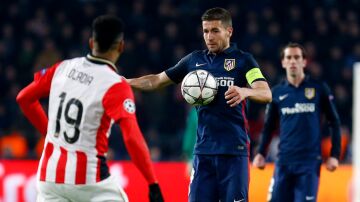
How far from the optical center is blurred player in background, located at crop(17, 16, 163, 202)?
4.93 meters

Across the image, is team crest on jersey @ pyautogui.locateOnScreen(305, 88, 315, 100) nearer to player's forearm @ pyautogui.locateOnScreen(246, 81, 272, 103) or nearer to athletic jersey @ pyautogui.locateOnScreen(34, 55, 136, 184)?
player's forearm @ pyautogui.locateOnScreen(246, 81, 272, 103)

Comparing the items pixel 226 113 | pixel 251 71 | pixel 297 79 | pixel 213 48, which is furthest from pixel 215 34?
pixel 297 79

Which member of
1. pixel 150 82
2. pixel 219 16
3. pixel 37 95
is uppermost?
pixel 219 16

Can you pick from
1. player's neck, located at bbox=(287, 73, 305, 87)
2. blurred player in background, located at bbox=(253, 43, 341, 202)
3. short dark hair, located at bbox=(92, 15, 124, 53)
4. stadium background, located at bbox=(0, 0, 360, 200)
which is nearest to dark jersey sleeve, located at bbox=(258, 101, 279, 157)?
blurred player in background, located at bbox=(253, 43, 341, 202)

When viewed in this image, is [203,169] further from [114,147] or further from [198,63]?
[114,147]

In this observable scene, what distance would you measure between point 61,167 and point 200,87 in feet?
5.23

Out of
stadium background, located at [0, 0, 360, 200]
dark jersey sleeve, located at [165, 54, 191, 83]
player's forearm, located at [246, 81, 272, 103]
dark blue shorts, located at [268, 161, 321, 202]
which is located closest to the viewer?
player's forearm, located at [246, 81, 272, 103]

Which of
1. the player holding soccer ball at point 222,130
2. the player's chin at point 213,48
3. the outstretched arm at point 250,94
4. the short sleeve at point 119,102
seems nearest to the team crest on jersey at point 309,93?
the player holding soccer ball at point 222,130

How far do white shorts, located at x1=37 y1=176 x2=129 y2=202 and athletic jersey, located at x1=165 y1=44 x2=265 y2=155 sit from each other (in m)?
1.52

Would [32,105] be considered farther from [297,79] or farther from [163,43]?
[163,43]

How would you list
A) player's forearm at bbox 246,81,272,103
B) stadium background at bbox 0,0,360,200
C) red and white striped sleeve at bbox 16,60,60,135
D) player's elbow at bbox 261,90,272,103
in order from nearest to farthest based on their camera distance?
1. red and white striped sleeve at bbox 16,60,60,135
2. player's forearm at bbox 246,81,272,103
3. player's elbow at bbox 261,90,272,103
4. stadium background at bbox 0,0,360,200

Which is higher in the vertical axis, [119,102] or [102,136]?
[119,102]

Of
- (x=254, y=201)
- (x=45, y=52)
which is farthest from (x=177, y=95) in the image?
(x=254, y=201)

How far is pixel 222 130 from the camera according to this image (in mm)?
6355
